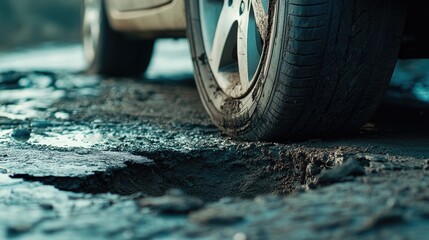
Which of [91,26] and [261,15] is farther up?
[261,15]

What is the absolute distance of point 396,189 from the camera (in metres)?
1.89

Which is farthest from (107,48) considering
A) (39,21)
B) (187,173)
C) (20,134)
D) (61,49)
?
(39,21)

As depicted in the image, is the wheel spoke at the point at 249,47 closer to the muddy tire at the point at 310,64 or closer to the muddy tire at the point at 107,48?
the muddy tire at the point at 310,64

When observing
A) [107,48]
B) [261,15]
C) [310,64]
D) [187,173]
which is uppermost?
[261,15]

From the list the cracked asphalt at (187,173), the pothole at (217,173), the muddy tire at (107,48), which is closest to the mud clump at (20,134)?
the cracked asphalt at (187,173)

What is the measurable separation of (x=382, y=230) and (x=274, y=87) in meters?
1.04

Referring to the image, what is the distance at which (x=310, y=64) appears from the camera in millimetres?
2443

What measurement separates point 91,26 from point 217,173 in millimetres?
2915

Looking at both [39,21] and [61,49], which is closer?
[61,49]

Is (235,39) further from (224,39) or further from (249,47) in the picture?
(249,47)

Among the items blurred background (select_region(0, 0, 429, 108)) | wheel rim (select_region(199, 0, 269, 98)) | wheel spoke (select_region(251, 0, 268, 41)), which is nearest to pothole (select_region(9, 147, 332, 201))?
wheel rim (select_region(199, 0, 269, 98))

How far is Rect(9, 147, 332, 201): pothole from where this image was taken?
245cm

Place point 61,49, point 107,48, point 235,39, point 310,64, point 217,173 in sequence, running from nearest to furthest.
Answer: point 310,64
point 217,173
point 235,39
point 107,48
point 61,49

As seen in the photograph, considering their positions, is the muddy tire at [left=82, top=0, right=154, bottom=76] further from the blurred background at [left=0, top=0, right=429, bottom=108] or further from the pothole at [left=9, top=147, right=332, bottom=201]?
the pothole at [left=9, top=147, right=332, bottom=201]
